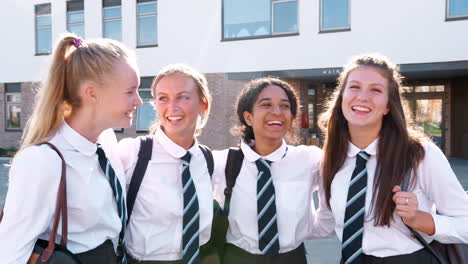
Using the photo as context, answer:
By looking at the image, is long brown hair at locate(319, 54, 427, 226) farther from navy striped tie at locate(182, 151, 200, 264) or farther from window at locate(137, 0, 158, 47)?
window at locate(137, 0, 158, 47)

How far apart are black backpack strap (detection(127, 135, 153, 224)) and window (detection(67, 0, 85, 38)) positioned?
15.6m

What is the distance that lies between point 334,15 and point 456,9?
3261mm

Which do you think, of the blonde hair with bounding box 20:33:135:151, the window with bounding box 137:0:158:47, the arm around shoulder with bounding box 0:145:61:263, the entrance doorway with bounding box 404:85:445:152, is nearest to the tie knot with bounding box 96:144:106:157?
the blonde hair with bounding box 20:33:135:151

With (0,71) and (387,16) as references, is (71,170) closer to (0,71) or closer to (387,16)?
(387,16)

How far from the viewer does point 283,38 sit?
13.3 meters

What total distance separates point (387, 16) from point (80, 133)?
11632mm

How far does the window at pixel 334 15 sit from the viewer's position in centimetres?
1269

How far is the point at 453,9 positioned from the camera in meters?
11.5

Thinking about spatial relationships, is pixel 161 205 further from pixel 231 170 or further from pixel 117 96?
pixel 117 96

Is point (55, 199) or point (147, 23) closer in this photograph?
point (55, 199)

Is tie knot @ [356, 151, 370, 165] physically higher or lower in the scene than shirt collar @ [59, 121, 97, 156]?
lower

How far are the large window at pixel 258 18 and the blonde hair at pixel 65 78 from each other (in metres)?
11.8

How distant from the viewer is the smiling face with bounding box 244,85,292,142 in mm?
2699

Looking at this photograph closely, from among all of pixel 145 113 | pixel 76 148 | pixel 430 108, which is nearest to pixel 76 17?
pixel 145 113
